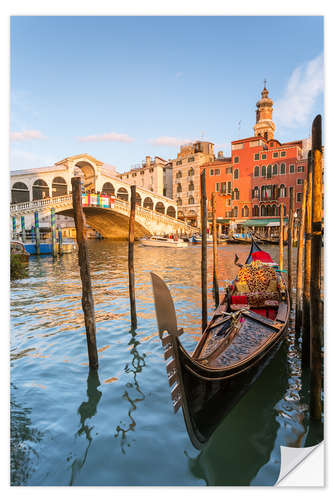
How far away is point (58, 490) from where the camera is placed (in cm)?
159

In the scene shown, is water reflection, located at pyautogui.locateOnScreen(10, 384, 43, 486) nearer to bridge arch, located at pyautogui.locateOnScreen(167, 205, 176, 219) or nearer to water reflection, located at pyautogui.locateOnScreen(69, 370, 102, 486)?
water reflection, located at pyautogui.locateOnScreen(69, 370, 102, 486)

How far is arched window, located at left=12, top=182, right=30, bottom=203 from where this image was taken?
17734 millimetres

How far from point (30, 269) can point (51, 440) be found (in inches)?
324

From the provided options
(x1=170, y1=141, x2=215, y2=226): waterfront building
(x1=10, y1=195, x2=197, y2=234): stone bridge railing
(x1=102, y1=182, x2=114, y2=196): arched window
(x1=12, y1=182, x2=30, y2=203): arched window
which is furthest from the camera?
(x1=170, y1=141, x2=215, y2=226): waterfront building

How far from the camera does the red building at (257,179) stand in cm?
1797

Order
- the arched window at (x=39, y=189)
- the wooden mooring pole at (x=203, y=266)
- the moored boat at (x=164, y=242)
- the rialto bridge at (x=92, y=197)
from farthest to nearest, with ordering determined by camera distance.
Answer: the arched window at (x=39, y=189) < the moored boat at (x=164, y=242) < the rialto bridge at (x=92, y=197) < the wooden mooring pole at (x=203, y=266)

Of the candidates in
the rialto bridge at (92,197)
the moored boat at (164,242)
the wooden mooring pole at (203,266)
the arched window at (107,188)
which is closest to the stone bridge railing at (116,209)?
the rialto bridge at (92,197)

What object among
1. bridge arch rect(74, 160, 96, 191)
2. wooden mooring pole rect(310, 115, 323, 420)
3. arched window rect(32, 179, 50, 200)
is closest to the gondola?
wooden mooring pole rect(310, 115, 323, 420)

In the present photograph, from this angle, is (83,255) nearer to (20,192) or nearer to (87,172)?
(20,192)

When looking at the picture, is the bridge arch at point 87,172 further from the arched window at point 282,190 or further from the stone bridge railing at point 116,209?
the arched window at point 282,190

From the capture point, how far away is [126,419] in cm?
224

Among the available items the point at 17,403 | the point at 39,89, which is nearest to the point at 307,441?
the point at 17,403

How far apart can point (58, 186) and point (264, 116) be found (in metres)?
17.0

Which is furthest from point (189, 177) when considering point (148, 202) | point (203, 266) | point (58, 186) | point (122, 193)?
point (203, 266)
